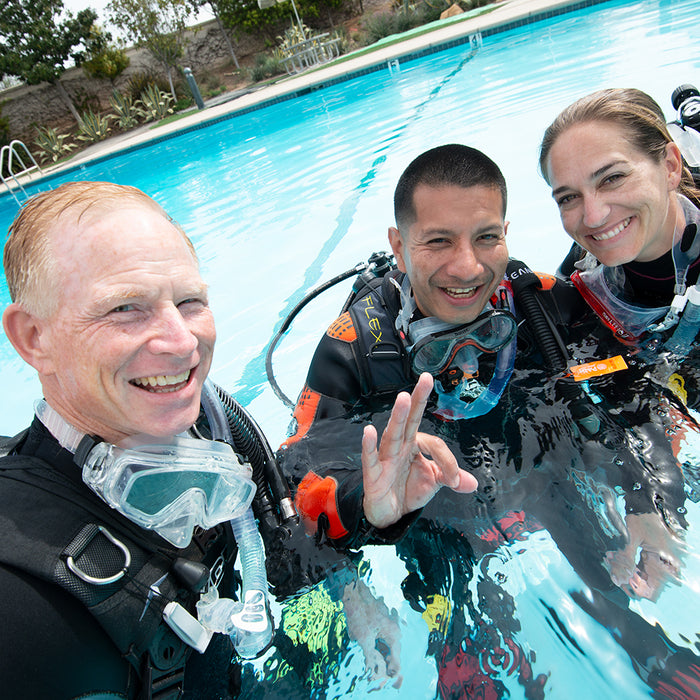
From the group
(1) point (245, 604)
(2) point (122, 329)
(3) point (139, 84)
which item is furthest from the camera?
(3) point (139, 84)

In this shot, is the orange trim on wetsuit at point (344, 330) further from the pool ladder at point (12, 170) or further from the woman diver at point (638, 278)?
the pool ladder at point (12, 170)

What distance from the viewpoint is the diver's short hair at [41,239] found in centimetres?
119

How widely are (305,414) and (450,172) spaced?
1.17 metres

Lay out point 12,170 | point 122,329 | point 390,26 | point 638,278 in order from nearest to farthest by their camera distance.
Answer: point 122,329 → point 638,278 → point 12,170 → point 390,26

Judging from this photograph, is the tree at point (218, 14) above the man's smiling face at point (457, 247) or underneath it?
above

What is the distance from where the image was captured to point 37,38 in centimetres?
2430

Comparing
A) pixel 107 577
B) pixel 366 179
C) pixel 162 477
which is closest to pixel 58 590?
pixel 107 577

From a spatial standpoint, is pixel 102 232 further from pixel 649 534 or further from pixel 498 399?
pixel 649 534

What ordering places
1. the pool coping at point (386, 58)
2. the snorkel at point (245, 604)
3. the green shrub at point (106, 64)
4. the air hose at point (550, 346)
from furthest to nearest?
the green shrub at point (106, 64), the pool coping at point (386, 58), the air hose at point (550, 346), the snorkel at point (245, 604)

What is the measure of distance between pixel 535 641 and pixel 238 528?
1.13m

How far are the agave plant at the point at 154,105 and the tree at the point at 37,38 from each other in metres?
4.45

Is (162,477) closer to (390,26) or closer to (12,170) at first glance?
(12,170)

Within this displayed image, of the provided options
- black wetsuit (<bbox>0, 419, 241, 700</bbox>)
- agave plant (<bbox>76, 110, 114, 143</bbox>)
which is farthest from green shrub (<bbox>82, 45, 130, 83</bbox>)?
black wetsuit (<bbox>0, 419, 241, 700</bbox>)

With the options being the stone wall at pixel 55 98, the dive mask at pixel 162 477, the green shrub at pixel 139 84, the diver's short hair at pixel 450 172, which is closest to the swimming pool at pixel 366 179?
the dive mask at pixel 162 477
